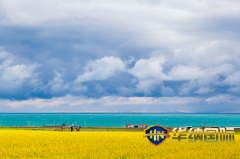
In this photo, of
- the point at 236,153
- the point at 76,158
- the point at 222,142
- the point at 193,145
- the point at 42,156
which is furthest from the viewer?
the point at 222,142

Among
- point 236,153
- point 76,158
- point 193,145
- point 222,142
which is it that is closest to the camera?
point 76,158

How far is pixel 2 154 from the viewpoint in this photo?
2411cm

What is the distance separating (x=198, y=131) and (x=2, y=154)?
70.1 ft

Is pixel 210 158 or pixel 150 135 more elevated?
pixel 150 135

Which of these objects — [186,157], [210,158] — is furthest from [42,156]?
[210,158]

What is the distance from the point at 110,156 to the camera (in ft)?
77.0

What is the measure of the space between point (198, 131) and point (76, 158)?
52.3 feet

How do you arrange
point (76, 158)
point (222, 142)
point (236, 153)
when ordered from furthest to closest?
point (222, 142), point (236, 153), point (76, 158)

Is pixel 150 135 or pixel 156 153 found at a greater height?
pixel 150 135

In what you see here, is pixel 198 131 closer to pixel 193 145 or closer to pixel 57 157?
pixel 193 145

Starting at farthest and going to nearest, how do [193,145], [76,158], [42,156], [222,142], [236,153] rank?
[222,142] → [193,145] → [236,153] → [42,156] → [76,158]

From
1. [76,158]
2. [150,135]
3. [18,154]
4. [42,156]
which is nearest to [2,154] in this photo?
[18,154]

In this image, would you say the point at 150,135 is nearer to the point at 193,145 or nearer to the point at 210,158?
the point at 210,158

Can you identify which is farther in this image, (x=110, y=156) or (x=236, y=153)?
(x=236, y=153)
